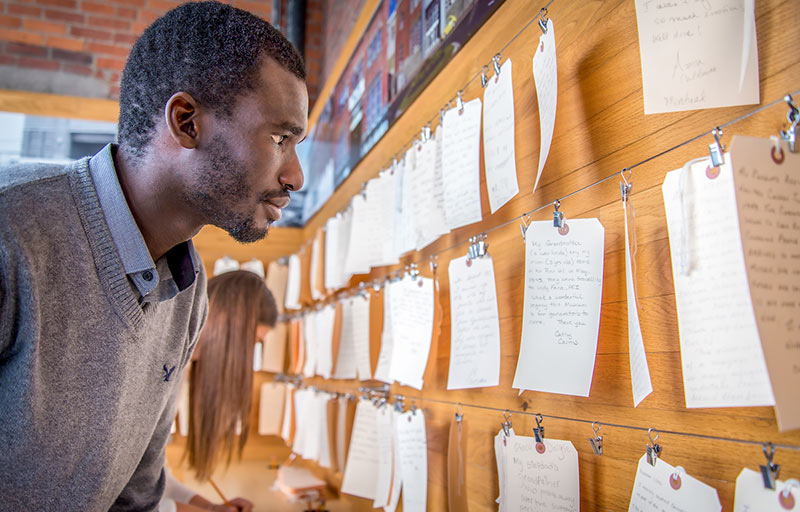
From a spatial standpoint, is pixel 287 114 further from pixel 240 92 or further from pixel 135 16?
pixel 135 16

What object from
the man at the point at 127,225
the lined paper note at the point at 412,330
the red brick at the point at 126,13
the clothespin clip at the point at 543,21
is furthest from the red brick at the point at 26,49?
the clothespin clip at the point at 543,21

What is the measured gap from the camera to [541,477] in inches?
27.9

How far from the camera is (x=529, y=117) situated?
31.4 inches

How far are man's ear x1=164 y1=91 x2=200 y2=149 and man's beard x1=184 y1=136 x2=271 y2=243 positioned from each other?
0.09 feet

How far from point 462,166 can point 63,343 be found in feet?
1.97

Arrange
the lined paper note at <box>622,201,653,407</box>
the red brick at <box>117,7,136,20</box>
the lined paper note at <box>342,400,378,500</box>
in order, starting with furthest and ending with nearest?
the red brick at <box>117,7,136,20</box>
the lined paper note at <box>342,400,378,500</box>
the lined paper note at <box>622,201,653,407</box>

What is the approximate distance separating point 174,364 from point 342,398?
0.72m

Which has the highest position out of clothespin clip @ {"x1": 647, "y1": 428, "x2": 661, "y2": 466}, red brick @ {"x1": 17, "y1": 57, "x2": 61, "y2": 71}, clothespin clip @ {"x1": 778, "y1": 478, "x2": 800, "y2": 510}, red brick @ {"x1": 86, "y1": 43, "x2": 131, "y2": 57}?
red brick @ {"x1": 86, "y1": 43, "x2": 131, "y2": 57}

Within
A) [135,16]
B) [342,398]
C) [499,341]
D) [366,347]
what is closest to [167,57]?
[499,341]

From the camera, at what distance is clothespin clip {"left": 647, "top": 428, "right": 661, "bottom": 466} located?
0.56m

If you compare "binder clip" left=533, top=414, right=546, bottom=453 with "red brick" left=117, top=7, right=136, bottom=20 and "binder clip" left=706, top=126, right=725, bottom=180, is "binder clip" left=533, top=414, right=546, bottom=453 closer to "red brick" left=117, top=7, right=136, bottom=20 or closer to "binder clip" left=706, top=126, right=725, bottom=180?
"binder clip" left=706, top=126, right=725, bottom=180

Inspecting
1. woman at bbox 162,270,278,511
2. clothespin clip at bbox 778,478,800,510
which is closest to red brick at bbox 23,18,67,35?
woman at bbox 162,270,278,511

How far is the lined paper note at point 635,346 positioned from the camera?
55 cm

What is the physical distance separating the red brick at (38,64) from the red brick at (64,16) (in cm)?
27
